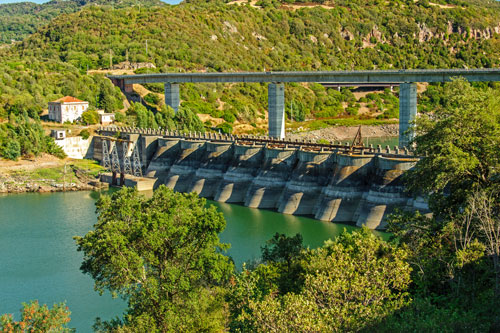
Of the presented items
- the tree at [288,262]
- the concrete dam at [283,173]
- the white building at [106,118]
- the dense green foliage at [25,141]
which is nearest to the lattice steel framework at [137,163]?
the concrete dam at [283,173]

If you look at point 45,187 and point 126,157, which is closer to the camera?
point 45,187

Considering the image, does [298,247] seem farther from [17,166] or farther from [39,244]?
[17,166]

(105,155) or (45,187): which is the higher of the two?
(105,155)

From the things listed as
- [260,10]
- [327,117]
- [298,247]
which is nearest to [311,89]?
[327,117]

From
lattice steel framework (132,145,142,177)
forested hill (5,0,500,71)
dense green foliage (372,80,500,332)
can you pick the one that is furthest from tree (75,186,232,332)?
forested hill (5,0,500,71)

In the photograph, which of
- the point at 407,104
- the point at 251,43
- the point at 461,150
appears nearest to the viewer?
the point at 461,150

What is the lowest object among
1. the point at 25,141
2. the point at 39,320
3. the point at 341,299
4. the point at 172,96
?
the point at 25,141

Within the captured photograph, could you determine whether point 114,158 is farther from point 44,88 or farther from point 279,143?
point 44,88

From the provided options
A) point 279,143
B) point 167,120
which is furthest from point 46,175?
point 279,143
